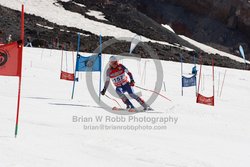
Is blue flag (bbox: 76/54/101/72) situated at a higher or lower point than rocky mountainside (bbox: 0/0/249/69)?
lower

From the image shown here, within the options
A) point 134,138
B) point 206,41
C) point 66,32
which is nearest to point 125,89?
point 134,138

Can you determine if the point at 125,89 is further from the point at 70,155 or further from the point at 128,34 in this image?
the point at 128,34

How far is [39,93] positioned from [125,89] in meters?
2.63

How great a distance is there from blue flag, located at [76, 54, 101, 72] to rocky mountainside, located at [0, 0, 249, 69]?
21.2 metres

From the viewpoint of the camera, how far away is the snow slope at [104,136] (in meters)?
5.49

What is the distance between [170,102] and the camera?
13656 mm

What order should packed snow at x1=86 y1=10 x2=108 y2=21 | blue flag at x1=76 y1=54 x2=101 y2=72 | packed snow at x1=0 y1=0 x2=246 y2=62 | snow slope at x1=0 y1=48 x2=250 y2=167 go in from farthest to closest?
packed snow at x1=86 y1=10 x2=108 y2=21, packed snow at x1=0 y1=0 x2=246 y2=62, blue flag at x1=76 y1=54 x2=101 y2=72, snow slope at x1=0 y1=48 x2=250 y2=167

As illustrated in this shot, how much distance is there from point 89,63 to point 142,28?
38.6 metres

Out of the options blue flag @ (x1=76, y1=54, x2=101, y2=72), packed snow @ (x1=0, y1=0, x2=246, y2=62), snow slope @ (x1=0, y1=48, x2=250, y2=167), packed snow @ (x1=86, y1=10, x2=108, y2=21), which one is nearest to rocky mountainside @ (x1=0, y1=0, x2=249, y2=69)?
packed snow @ (x1=86, y1=10, x2=108, y2=21)

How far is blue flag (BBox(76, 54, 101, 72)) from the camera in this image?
1164cm

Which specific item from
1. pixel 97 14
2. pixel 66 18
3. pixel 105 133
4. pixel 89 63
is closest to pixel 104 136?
pixel 105 133

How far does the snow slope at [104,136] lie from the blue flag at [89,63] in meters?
0.92

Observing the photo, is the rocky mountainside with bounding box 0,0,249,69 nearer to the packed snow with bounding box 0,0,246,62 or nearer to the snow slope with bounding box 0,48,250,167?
the packed snow with bounding box 0,0,246,62

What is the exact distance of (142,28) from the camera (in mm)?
49781
